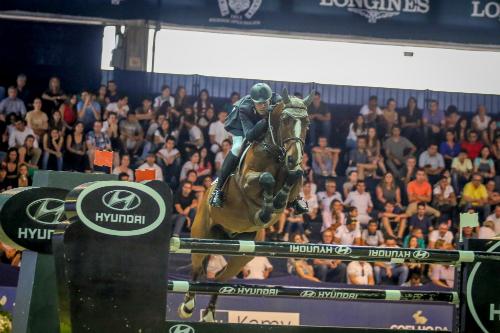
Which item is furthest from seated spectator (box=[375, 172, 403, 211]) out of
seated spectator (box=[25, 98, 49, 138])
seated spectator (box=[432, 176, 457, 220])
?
seated spectator (box=[25, 98, 49, 138])

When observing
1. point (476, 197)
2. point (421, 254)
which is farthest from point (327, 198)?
point (421, 254)

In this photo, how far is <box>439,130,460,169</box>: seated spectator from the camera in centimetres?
1438

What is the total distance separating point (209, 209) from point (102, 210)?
14.5ft

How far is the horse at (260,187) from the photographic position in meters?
7.51

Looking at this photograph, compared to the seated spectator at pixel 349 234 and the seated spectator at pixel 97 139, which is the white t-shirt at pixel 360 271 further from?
the seated spectator at pixel 97 139

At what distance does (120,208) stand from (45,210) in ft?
2.64

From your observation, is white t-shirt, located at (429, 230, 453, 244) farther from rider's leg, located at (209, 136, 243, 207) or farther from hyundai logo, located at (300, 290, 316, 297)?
hyundai logo, located at (300, 290, 316, 297)

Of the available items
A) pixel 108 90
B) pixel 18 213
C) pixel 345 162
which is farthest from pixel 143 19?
pixel 18 213

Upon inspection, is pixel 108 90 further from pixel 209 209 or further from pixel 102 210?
pixel 102 210

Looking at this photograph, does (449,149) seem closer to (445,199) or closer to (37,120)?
(445,199)

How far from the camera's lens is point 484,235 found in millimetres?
13148

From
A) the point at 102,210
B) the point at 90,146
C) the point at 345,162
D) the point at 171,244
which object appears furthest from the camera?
the point at 345,162

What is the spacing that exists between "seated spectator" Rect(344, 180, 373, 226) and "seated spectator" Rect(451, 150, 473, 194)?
1.80 meters

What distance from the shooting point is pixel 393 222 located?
525 inches
